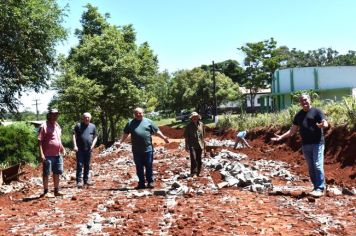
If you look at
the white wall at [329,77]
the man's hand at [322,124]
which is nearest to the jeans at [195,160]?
the man's hand at [322,124]

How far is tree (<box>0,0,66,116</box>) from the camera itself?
598 inches

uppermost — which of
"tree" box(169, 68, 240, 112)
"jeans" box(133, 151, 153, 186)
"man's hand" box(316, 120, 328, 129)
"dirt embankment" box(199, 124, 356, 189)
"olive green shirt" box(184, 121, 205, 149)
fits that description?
"tree" box(169, 68, 240, 112)

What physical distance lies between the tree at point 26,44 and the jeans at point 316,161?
9360 mm

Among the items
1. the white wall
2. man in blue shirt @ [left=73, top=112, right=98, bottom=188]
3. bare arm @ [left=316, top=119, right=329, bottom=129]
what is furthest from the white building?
bare arm @ [left=316, top=119, right=329, bottom=129]

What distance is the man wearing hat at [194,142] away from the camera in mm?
13359

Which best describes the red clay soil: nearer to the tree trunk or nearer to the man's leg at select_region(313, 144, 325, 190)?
the man's leg at select_region(313, 144, 325, 190)

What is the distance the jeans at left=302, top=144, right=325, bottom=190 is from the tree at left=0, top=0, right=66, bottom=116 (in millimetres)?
9360

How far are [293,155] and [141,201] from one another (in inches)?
441

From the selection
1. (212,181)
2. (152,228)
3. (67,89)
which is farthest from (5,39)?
(67,89)

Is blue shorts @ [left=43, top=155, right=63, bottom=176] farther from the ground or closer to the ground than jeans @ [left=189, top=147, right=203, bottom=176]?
farther from the ground

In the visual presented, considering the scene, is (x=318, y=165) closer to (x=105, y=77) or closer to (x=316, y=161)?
(x=316, y=161)

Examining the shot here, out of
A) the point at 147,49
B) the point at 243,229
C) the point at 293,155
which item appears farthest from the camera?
the point at 147,49

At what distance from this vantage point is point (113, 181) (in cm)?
1391

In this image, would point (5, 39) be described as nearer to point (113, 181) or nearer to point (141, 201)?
point (113, 181)
